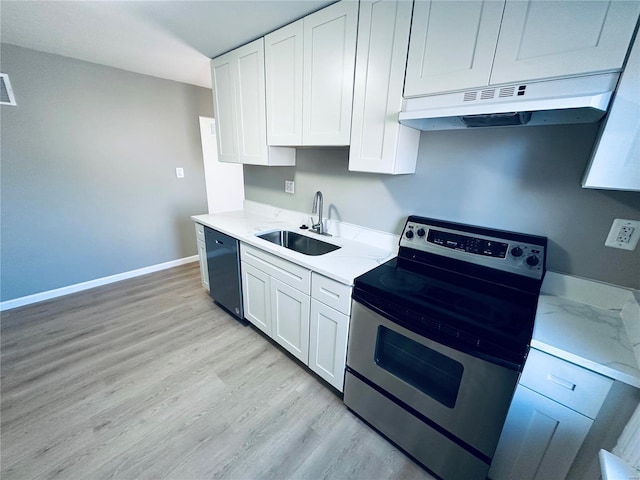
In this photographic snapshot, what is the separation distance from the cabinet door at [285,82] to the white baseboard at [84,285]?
8.49 ft

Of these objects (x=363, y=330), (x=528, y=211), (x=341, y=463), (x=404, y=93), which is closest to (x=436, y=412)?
(x=363, y=330)

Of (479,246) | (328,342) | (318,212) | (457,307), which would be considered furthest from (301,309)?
(479,246)

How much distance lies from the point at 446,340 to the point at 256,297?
1468 mm

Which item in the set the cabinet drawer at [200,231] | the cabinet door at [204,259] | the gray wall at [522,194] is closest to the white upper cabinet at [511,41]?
the gray wall at [522,194]

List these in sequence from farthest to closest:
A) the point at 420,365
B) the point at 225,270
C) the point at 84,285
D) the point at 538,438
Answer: the point at 84,285 < the point at 225,270 < the point at 420,365 < the point at 538,438

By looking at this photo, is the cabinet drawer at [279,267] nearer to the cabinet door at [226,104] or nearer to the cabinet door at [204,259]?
the cabinet door at [204,259]

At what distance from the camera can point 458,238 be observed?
56.8 inches

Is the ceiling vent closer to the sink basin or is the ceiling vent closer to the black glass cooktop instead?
the sink basin

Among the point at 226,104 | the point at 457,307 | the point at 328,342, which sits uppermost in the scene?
the point at 226,104

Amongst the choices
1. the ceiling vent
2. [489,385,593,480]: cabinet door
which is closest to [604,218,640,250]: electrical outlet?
[489,385,593,480]: cabinet door

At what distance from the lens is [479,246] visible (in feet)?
4.53

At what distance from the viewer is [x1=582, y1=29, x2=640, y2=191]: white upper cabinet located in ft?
2.80

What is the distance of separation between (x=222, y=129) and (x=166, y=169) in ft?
4.27

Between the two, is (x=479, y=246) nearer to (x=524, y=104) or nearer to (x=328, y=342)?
(x=524, y=104)
